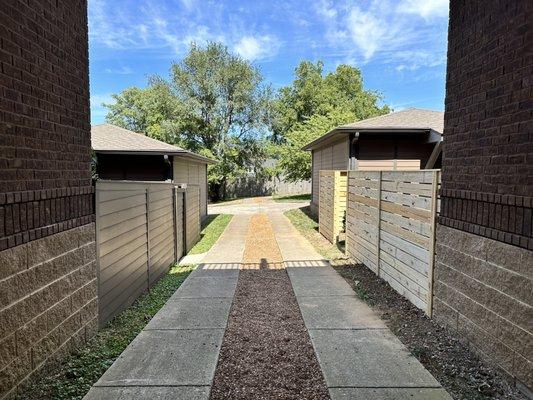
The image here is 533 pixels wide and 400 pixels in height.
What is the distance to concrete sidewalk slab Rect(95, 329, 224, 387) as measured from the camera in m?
3.26

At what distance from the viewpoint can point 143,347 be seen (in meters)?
3.96

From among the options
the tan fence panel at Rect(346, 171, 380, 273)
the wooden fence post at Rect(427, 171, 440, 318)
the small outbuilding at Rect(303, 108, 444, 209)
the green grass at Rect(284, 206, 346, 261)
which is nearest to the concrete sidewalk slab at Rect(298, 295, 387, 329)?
the wooden fence post at Rect(427, 171, 440, 318)

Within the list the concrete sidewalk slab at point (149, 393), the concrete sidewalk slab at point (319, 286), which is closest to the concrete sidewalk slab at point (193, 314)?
the concrete sidewalk slab at point (319, 286)

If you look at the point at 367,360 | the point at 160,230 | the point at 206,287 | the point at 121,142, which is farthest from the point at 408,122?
the point at 367,360

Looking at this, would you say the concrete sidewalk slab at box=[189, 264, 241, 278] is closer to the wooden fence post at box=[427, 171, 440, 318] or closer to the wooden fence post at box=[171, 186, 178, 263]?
the wooden fence post at box=[171, 186, 178, 263]

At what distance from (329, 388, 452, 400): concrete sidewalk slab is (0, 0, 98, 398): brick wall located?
8.23 feet

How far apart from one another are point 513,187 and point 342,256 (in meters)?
6.01

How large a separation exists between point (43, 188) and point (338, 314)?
12.2 ft

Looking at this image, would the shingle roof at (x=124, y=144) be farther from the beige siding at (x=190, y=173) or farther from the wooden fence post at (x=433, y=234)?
the wooden fence post at (x=433, y=234)

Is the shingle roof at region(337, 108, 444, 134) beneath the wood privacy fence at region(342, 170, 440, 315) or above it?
above

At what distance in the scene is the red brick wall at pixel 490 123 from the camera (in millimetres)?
3098

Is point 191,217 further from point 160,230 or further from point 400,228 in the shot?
point 400,228

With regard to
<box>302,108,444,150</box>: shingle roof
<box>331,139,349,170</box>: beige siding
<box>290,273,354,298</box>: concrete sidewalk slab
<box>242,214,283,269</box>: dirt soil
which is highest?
<box>302,108,444,150</box>: shingle roof

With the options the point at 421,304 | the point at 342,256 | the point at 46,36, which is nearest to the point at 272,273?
the point at 342,256
